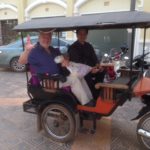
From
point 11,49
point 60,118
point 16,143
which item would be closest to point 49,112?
point 60,118

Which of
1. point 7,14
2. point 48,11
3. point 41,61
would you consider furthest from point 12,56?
point 7,14

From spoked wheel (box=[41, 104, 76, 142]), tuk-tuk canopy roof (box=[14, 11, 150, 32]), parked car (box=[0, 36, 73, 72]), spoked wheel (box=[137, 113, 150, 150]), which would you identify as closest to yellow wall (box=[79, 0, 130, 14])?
parked car (box=[0, 36, 73, 72])

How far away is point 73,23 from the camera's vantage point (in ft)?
10.9

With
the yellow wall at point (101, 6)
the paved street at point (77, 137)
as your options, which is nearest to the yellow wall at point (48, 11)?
the yellow wall at point (101, 6)

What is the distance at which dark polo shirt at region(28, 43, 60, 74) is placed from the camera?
367 cm

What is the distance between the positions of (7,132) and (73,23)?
2.16 metres

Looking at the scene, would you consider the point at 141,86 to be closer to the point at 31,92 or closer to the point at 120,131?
the point at 120,131

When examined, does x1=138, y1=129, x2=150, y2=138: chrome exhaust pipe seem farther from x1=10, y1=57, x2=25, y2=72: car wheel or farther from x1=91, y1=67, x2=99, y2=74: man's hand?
x1=10, y1=57, x2=25, y2=72: car wheel

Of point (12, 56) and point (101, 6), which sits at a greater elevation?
point (101, 6)

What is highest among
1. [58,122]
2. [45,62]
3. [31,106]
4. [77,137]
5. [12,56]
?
[45,62]

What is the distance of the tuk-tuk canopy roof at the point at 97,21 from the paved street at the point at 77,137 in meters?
1.71

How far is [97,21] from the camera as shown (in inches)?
123

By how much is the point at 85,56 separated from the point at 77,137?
54.5 inches

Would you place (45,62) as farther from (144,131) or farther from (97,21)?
(144,131)
